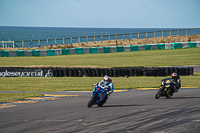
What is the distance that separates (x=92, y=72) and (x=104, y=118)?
15559 mm

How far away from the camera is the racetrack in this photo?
8992mm

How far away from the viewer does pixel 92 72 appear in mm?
26031

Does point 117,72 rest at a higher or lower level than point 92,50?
lower

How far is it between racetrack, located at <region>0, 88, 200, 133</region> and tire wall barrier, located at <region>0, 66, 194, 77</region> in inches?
486

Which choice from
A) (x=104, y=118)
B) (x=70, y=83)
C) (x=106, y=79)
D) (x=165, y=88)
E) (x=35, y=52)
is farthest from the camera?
(x=35, y=52)

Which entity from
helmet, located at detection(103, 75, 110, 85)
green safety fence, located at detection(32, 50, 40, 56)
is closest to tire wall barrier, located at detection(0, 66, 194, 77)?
helmet, located at detection(103, 75, 110, 85)

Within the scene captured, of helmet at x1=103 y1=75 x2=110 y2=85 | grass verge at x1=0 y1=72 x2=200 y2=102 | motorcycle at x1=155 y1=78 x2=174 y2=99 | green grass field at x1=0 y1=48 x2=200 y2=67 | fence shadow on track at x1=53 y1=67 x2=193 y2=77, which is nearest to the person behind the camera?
helmet at x1=103 y1=75 x2=110 y2=85

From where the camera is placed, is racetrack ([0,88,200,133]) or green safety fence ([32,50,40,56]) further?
green safety fence ([32,50,40,56])

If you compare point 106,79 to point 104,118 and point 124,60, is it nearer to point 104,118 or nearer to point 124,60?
point 104,118

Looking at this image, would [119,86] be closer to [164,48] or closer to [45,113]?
[45,113]

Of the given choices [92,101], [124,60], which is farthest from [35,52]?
[92,101]

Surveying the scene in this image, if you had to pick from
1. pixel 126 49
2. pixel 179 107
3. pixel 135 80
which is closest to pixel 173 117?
pixel 179 107

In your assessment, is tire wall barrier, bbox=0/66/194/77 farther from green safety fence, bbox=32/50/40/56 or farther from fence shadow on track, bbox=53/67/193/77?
green safety fence, bbox=32/50/40/56

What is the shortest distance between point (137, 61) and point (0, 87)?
59.7 feet
